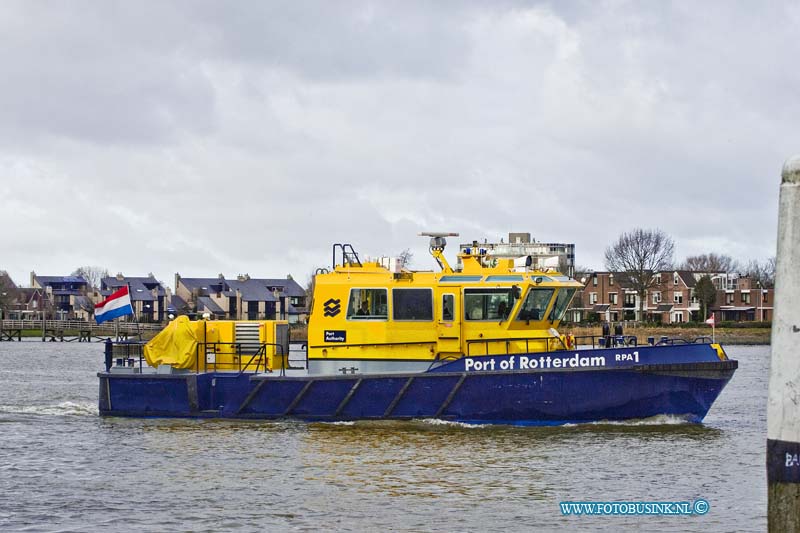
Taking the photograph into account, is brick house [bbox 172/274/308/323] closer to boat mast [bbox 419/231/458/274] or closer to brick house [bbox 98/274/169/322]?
brick house [bbox 98/274/169/322]

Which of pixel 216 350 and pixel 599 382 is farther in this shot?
pixel 216 350

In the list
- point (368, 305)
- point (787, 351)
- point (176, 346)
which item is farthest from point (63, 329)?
point (787, 351)

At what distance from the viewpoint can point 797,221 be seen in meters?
5.71

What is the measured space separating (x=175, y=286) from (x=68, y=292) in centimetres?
2784

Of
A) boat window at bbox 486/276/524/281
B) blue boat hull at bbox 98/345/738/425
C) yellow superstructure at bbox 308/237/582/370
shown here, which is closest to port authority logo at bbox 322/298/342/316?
yellow superstructure at bbox 308/237/582/370

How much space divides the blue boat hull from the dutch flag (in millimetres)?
4279

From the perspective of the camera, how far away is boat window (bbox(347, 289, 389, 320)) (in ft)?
71.5

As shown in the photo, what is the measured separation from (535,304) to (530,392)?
1.96 m

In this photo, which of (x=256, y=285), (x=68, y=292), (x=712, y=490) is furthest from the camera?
(x=68, y=292)

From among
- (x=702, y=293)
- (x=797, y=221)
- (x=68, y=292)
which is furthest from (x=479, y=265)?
(x=68, y=292)

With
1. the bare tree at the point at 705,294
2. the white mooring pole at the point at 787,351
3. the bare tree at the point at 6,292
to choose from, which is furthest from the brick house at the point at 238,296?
the white mooring pole at the point at 787,351

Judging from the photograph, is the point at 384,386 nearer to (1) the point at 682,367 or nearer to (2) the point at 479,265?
(2) the point at 479,265

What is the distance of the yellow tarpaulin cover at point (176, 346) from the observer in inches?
923

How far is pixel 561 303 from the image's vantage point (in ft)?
72.3
